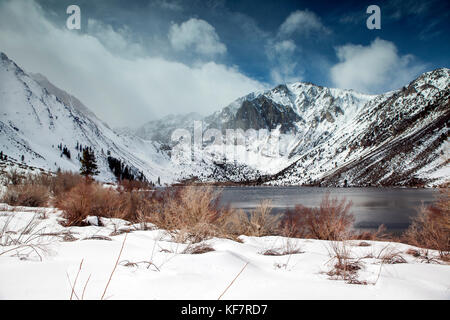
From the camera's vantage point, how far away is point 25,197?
11.3 meters

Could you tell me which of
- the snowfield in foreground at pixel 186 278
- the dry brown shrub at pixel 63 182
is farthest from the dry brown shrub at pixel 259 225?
the dry brown shrub at pixel 63 182

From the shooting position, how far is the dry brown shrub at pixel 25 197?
36.6ft

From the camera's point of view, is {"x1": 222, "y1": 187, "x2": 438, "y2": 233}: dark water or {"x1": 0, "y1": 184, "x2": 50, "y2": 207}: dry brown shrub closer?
{"x1": 0, "y1": 184, "x2": 50, "y2": 207}: dry brown shrub

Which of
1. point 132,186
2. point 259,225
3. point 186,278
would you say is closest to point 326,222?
point 259,225

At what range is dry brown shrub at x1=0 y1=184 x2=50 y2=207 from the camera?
11.1 metres

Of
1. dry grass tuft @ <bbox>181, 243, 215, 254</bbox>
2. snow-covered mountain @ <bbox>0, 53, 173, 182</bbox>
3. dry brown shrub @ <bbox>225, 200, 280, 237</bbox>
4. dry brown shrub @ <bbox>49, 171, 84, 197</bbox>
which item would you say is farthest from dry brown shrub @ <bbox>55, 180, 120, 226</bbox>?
snow-covered mountain @ <bbox>0, 53, 173, 182</bbox>

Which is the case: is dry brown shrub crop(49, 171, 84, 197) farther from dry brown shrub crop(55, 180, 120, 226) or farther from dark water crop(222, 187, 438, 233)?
dark water crop(222, 187, 438, 233)

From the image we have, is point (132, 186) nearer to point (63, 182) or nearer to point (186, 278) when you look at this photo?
point (63, 182)

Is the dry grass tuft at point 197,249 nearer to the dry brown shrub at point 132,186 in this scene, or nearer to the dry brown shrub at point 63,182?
the dry brown shrub at point 132,186

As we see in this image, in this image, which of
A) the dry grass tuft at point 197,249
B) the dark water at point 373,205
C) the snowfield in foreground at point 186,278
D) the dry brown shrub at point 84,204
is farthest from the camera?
the dark water at point 373,205
